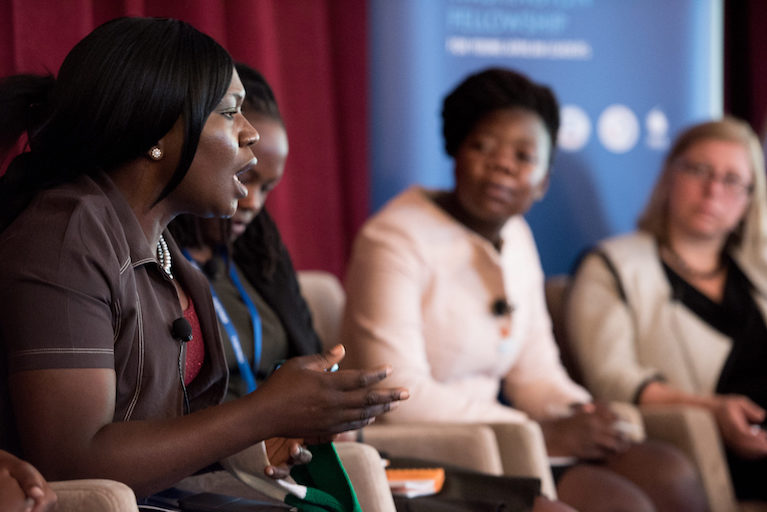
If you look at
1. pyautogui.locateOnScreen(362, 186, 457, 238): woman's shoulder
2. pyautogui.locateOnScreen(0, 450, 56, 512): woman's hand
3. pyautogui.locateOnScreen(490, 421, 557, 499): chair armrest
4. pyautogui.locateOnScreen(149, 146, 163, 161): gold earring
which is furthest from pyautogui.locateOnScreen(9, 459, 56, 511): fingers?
pyautogui.locateOnScreen(362, 186, 457, 238): woman's shoulder

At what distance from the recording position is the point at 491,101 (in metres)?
2.67

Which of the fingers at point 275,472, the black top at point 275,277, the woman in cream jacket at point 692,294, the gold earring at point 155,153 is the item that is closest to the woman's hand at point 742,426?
the woman in cream jacket at point 692,294

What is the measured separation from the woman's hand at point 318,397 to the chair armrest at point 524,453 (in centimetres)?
100

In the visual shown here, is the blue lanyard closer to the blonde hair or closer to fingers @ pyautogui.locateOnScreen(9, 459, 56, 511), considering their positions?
fingers @ pyautogui.locateOnScreen(9, 459, 56, 511)

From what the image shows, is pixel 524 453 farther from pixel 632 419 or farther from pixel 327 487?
pixel 327 487

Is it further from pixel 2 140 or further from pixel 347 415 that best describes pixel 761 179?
pixel 2 140

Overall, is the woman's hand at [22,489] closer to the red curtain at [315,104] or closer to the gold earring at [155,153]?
the gold earring at [155,153]

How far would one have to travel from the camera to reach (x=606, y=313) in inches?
120

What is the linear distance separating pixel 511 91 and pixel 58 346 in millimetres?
1766

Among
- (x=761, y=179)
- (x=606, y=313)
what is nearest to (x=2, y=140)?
(x=606, y=313)

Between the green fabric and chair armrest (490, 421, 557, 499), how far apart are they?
79 centimetres

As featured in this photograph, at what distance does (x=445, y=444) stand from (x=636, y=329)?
1189 mm

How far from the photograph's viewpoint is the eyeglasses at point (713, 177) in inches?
126

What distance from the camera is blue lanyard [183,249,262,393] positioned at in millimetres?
1982
